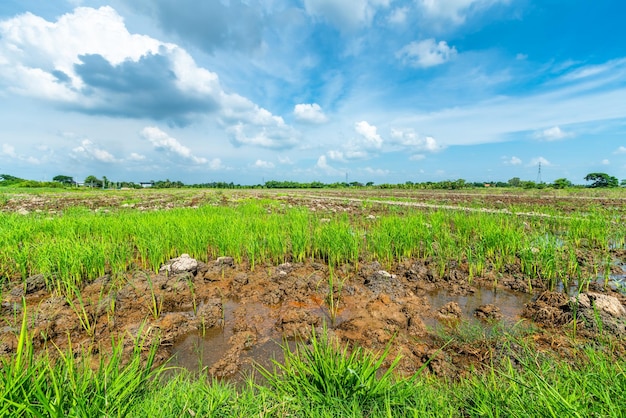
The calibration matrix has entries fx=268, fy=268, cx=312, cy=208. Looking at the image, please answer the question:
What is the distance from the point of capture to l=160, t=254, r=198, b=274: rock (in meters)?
4.34

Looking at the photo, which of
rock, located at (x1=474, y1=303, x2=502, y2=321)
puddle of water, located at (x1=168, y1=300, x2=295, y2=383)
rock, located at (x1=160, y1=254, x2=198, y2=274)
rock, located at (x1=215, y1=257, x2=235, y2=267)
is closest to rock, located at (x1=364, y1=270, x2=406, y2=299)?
rock, located at (x1=474, y1=303, x2=502, y2=321)

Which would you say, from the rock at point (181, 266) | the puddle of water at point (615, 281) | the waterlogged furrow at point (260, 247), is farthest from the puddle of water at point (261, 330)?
the puddle of water at point (615, 281)

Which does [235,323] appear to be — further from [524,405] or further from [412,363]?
[524,405]

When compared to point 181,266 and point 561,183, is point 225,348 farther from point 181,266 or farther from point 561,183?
point 561,183

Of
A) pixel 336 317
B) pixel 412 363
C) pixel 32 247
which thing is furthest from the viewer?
pixel 32 247

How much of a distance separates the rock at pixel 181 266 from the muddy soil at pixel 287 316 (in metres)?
0.04

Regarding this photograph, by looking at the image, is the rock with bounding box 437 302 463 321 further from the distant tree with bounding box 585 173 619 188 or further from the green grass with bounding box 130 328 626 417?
the distant tree with bounding box 585 173 619 188

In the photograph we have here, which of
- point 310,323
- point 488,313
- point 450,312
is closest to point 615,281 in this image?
point 488,313

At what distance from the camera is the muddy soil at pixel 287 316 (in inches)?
100

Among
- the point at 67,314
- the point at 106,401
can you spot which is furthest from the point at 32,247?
the point at 106,401

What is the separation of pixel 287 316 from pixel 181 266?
7.75ft

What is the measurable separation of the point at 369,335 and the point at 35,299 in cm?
430

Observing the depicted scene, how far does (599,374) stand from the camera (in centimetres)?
177

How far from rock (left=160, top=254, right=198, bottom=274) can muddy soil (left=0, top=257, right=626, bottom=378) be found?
4 centimetres
